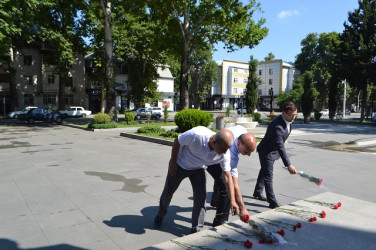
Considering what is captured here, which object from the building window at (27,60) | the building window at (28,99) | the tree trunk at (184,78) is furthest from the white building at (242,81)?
the building window at (27,60)

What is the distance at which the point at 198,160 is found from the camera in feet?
11.9

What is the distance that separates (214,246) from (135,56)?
134 feet

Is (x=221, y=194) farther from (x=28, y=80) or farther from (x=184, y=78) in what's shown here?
(x=28, y=80)

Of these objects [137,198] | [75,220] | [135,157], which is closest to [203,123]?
[135,157]

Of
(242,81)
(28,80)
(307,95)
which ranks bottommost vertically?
(307,95)

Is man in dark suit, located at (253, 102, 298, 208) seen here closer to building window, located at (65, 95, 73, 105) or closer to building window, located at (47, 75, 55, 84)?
building window, located at (47, 75, 55, 84)

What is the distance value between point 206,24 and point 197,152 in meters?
21.8

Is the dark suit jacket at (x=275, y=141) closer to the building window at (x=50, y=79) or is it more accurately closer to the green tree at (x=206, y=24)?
the green tree at (x=206, y=24)

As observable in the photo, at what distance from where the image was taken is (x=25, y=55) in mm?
40594

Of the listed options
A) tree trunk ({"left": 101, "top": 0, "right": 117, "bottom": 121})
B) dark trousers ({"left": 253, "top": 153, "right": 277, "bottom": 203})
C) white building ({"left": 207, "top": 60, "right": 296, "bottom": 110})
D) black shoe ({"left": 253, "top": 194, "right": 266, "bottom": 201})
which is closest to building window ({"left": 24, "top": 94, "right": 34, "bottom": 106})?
tree trunk ({"left": 101, "top": 0, "right": 117, "bottom": 121})

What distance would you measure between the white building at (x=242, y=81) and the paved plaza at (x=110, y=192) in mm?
56485

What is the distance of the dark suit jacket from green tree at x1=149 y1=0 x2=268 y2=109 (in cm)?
1793

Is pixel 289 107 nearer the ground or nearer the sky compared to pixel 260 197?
nearer the sky

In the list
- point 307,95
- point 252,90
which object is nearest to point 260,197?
point 252,90
